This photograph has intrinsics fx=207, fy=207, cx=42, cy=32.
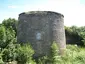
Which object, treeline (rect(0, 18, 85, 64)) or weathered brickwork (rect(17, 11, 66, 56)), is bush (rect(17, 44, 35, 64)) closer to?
treeline (rect(0, 18, 85, 64))

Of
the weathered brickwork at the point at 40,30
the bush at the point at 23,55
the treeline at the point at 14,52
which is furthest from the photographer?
the weathered brickwork at the point at 40,30

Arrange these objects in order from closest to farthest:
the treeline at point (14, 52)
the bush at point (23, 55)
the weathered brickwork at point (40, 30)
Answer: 1. the treeline at point (14, 52)
2. the bush at point (23, 55)
3. the weathered brickwork at point (40, 30)

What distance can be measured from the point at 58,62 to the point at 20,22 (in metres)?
5.60

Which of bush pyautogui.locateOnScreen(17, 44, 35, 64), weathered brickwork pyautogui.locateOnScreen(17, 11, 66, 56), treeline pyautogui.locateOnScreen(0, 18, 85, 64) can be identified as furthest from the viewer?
weathered brickwork pyautogui.locateOnScreen(17, 11, 66, 56)

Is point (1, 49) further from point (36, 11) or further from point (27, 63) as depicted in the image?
point (36, 11)

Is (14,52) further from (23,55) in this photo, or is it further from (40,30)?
(40,30)

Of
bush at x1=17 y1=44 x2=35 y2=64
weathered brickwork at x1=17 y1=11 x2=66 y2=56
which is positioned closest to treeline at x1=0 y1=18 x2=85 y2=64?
bush at x1=17 y1=44 x2=35 y2=64

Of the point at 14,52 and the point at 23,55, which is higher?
the point at 14,52

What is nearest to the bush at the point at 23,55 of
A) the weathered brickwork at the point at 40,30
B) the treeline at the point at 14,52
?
the treeline at the point at 14,52

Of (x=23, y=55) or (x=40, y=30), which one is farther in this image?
(x=40, y=30)

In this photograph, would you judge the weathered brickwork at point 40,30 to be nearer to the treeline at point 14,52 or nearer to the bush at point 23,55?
the treeline at point 14,52

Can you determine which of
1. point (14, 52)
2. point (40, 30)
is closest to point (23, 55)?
point (14, 52)

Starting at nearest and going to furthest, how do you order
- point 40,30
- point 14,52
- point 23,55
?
point 14,52
point 23,55
point 40,30

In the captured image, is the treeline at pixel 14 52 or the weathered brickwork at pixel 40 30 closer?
the treeline at pixel 14 52
